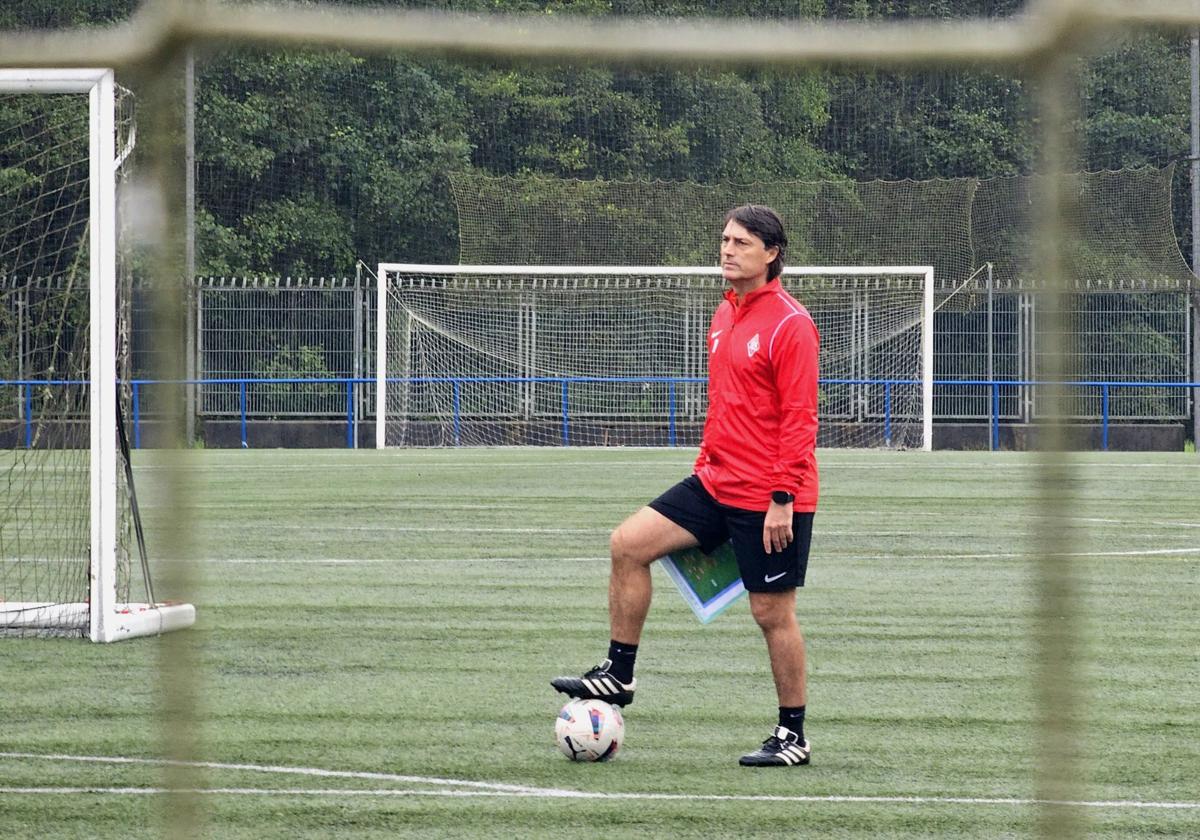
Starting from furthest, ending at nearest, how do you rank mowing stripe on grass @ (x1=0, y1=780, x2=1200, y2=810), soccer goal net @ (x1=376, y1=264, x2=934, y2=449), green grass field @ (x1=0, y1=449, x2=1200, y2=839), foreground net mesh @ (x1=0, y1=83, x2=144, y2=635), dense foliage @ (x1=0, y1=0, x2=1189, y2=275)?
1. soccer goal net @ (x1=376, y1=264, x2=934, y2=449)
2. foreground net mesh @ (x1=0, y1=83, x2=144, y2=635)
3. mowing stripe on grass @ (x1=0, y1=780, x2=1200, y2=810)
4. green grass field @ (x1=0, y1=449, x2=1200, y2=839)
5. dense foliage @ (x1=0, y1=0, x2=1189, y2=275)

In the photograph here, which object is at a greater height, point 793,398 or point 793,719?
point 793,398

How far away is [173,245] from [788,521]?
3.09 m

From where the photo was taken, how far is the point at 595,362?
22328 millimetres

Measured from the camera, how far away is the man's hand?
5441 mm

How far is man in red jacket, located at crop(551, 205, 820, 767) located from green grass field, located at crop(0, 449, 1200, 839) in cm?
35

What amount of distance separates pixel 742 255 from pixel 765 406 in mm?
438

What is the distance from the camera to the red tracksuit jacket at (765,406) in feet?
18.0

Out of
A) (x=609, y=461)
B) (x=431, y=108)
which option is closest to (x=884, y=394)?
(x=609, y=461)

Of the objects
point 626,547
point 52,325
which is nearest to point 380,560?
point 52,325

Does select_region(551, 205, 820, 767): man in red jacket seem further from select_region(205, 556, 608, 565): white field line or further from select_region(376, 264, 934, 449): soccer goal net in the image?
select_region(376, 264, 934, 449): soccer goal net

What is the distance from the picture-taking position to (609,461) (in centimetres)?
2152

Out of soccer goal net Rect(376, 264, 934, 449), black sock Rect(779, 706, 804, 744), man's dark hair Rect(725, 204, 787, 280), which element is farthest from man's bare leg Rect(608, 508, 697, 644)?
soccer goal net Rect(376, 264, 934, 449)

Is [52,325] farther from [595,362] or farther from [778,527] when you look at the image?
[595,362]

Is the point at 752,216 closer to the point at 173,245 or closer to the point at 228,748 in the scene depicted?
the point at 228,748
